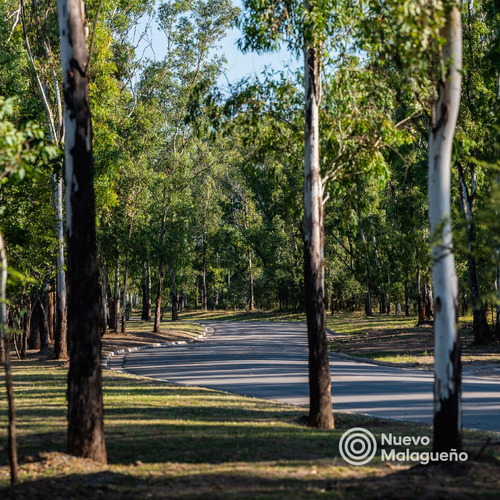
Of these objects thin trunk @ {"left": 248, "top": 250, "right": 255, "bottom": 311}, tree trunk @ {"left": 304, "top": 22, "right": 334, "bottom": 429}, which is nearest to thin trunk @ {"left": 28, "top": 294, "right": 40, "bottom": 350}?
tree trunk @ {"left": 304, "top": 22, "right": 334, "bottom": 429}

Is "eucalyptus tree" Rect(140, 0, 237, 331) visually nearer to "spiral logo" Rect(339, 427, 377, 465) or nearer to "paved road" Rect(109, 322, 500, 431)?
"paved road" Rect(109, 322, 500, 431)

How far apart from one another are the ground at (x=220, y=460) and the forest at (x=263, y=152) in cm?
59

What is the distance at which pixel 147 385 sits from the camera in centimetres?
1747

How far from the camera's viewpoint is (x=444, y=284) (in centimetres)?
769

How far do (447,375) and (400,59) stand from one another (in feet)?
13.0

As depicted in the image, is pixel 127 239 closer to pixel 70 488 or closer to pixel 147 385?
pixel 147 385

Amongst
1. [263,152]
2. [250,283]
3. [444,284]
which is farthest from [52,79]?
[250,283]

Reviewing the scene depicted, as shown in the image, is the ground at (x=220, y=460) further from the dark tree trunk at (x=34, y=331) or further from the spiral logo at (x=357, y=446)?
the dark tree trunk at (x=34, y=331)

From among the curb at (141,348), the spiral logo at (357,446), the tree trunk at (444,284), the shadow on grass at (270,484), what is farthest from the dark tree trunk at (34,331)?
the tree trunk at (444,284)

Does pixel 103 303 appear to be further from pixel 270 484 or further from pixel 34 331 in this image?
pixel 270 484

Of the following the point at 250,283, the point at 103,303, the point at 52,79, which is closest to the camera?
the point at 52,79

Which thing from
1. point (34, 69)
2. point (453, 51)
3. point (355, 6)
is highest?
point (34, 69)

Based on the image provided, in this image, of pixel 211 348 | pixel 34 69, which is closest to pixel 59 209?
pixel 34 69
